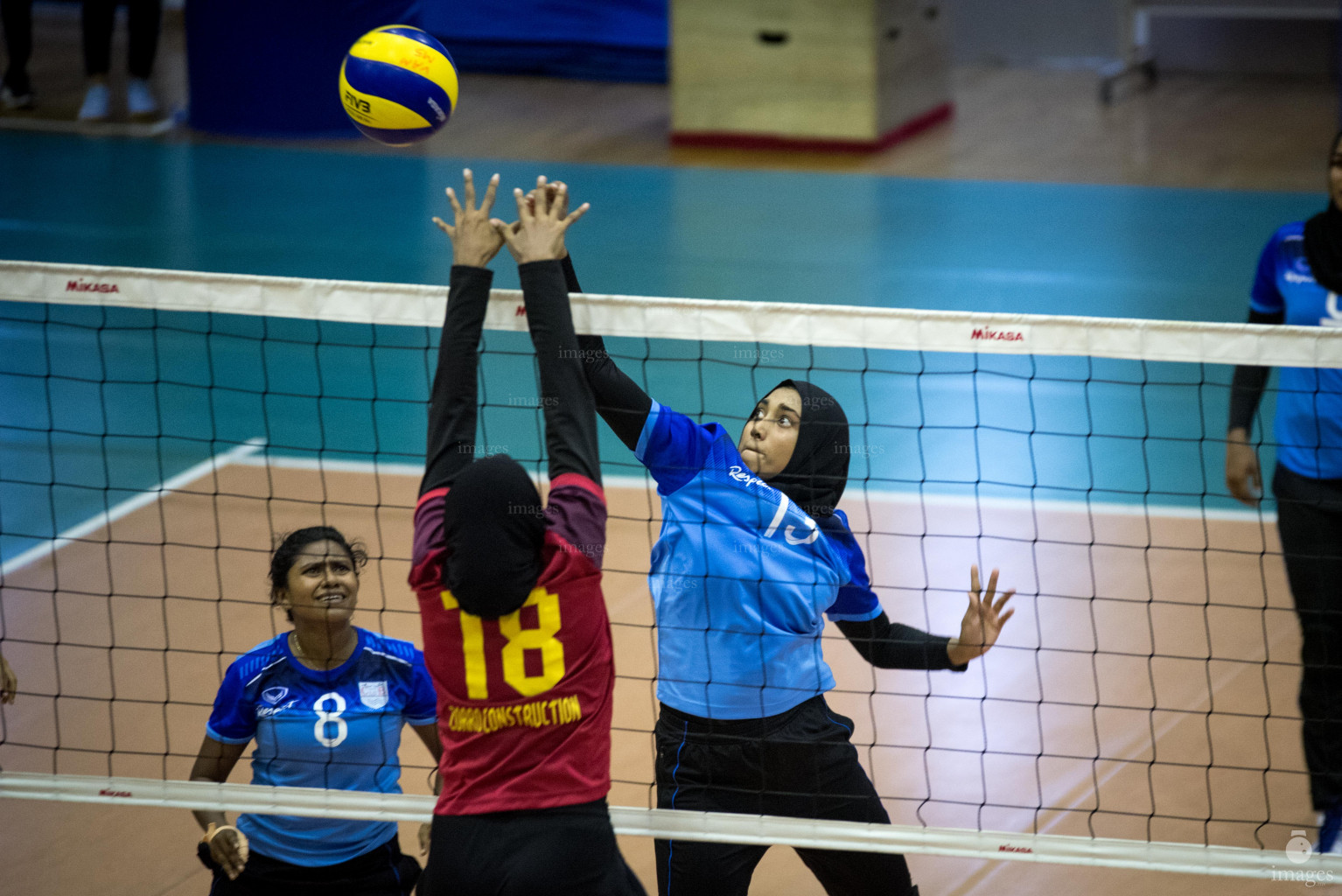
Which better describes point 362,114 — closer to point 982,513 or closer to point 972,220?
point 982,513

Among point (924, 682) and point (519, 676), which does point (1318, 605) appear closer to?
point (924, 682)

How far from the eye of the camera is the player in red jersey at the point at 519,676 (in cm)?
249

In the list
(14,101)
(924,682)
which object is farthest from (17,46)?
(924,682)

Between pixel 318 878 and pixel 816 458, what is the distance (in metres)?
1.50

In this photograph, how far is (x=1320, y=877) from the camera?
3021 mm

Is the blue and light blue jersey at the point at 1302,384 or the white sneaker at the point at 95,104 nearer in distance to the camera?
the blue and light blue jersey at the point at 1302,384

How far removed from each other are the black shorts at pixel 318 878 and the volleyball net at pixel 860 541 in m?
0.17

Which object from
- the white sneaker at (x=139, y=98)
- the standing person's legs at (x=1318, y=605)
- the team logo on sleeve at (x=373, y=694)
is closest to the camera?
the team logo on sleeve at (x=373, y=694)

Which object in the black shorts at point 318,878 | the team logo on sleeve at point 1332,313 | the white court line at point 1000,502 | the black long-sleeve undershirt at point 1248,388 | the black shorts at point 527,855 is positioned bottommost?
the black shorts at point 318,878

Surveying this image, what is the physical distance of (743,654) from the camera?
10.3 ft

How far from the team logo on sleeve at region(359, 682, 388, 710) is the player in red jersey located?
2.05 feet

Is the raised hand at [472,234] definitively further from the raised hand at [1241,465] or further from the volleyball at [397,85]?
the raised hand at [1241,465]

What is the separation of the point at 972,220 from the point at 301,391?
17.4ft

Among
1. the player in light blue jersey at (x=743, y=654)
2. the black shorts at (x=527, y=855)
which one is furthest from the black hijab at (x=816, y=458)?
the black shorts at (x=527, y=855)
